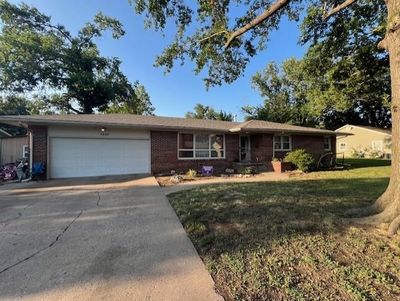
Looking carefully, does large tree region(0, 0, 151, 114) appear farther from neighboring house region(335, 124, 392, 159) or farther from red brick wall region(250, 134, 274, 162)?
neighboring house region(335, 124, 392, 159)

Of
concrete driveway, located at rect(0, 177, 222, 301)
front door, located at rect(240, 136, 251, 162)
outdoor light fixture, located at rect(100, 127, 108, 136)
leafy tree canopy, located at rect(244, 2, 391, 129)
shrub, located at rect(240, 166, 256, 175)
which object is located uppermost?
leafy tree canopy, located at rect(244, 2, 391, 129)

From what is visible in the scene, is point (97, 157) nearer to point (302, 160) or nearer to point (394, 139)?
point (302, 160)

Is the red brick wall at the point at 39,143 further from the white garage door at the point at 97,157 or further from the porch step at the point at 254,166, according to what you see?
the porch step at the point at 254,166

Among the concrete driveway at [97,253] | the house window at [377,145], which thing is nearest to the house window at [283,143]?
the concrete driveway at [97,253]

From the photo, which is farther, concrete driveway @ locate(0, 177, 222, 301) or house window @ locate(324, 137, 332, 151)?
house window @ locate(324, 137, 332, 151)

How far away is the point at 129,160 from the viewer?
41.9 ft

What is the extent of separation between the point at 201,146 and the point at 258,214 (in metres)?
9.63

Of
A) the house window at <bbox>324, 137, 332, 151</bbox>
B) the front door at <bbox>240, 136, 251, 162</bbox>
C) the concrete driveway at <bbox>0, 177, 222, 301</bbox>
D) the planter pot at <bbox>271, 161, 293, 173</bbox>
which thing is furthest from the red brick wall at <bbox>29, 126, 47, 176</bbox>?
the house window at <bbox>324, 137, 332, 151</bbox>

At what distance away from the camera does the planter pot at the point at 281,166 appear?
47.3 feet

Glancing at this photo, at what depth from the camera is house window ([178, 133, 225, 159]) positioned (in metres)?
14.0

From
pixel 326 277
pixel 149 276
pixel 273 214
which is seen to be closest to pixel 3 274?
pixel 149 276

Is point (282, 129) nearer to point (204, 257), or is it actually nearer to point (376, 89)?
point (376, 89)

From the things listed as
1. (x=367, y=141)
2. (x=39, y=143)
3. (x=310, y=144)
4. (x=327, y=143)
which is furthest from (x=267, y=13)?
(x=367, y=141)

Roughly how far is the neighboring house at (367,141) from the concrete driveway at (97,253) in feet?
92.4
